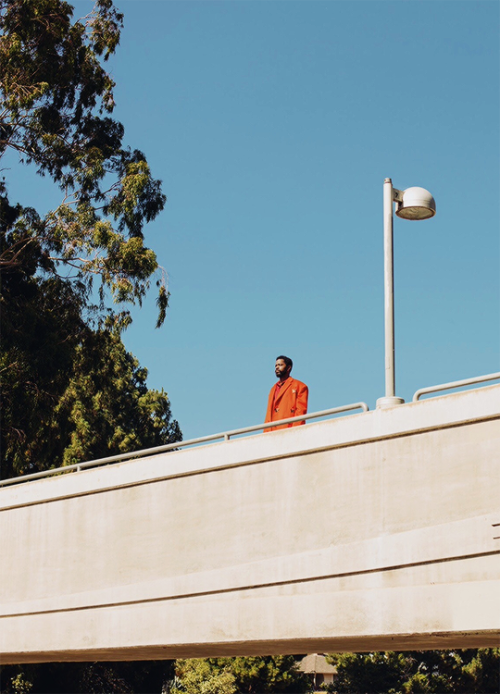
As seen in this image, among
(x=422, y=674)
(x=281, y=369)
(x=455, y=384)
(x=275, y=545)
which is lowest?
(x=422, y=674)

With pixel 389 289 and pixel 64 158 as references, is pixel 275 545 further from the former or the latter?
pixel 64 158

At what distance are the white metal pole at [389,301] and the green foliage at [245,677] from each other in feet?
72.2

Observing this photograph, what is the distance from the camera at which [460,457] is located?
8.54 m

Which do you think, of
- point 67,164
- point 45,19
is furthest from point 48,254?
point 45,19

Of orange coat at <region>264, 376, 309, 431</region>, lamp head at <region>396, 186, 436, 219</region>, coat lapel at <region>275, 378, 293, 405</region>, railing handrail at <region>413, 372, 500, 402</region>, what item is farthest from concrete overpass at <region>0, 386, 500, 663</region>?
lamp head at <region>396, 186, 436, 219</region>

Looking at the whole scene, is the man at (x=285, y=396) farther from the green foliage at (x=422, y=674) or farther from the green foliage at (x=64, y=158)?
the green foliage at (x=422, y=674)

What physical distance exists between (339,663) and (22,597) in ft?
94.8

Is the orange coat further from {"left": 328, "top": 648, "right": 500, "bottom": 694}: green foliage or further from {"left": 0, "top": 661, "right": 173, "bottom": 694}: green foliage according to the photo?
{"left": 328, "top": 648, "right": 500, "bottom": 694}: green foliage

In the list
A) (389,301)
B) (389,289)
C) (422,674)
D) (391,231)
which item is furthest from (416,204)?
(422,674)

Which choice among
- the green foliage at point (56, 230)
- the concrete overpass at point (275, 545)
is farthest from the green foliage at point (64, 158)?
the concrete overpass at point (275, 545)

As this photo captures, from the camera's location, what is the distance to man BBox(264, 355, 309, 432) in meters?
10.8

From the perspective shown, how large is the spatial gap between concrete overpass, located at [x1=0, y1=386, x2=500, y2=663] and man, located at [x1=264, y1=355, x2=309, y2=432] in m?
0.88

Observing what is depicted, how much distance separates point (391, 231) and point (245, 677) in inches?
900

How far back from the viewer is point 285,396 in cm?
1093
